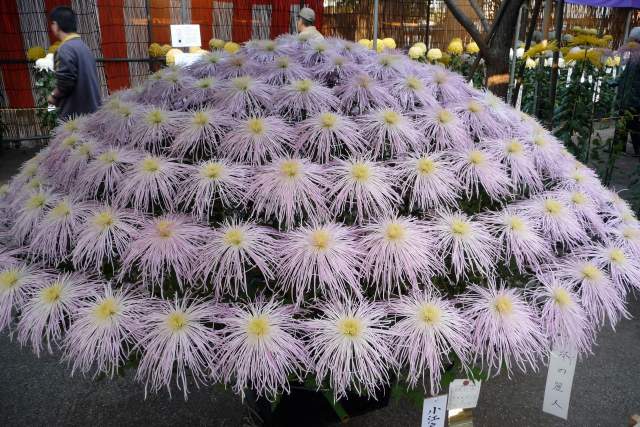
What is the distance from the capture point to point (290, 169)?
0.91 meters

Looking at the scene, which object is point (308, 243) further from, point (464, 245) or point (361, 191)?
point (464, 245)

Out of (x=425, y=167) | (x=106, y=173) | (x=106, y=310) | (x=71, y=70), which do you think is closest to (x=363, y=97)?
(x=425, y=167)

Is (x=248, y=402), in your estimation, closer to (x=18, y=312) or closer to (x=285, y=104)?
(x=18, y=312)

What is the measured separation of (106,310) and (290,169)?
390 mm

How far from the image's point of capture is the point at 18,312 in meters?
0.91

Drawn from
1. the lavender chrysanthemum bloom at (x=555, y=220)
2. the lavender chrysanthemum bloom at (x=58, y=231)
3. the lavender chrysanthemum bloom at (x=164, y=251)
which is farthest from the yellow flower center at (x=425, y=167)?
the lavender chrysanthemum bloom at (x=58, y=231)

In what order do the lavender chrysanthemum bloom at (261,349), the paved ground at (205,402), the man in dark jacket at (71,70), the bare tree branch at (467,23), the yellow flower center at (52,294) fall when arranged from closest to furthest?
the lavender chrysanthemum bloom at (261,349) < the yellow flower center at (52,294) < the paved ground at (205,402) < the bare tree branch at (467,23) < the man in dark jacket at (71,70)

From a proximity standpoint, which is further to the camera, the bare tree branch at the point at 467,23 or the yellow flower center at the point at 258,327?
the bare tree branch at the point at 467,23

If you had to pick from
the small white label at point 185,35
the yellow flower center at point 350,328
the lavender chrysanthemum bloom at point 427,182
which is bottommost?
the yellow flower center at point 350,328

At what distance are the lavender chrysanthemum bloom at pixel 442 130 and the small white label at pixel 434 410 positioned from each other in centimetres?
57

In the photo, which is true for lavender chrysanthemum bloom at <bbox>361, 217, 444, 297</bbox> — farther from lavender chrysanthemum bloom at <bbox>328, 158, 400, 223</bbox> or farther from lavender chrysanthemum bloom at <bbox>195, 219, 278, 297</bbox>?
lavender chrysanthemum bloom at <bbox>195, 219, 278, 297</bbox>

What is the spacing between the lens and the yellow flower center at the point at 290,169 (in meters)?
0.91

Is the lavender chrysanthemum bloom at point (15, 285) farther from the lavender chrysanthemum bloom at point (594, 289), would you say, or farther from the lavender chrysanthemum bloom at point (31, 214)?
the lavender chrysanthemum bloom at point (594, 289)

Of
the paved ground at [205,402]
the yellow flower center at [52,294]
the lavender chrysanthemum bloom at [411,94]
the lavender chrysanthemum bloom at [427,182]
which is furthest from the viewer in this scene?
the paved ground at [205,402]
